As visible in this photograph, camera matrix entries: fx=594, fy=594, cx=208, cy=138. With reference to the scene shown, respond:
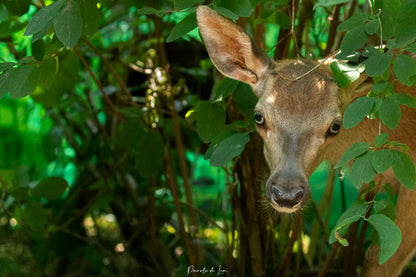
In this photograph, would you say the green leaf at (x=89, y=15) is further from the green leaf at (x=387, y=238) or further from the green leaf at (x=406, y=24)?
the green leaf at (x=387, y=238)

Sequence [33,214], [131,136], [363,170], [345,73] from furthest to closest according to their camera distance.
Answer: [131,136] < [33,214] < [345,73] < [363,170]

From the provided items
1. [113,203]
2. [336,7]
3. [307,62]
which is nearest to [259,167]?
[307,62]

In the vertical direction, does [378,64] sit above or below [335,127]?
above

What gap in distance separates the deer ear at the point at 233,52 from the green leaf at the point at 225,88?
3 cm

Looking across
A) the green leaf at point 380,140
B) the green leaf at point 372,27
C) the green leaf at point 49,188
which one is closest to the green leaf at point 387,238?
the green leaf at point 380,140

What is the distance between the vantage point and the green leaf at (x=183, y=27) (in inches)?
96.0

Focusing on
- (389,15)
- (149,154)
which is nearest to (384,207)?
(389,15)

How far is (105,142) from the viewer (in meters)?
4.65

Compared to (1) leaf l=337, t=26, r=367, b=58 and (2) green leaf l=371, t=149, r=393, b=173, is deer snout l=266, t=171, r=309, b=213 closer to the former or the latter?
(2) green leaf l=371, t=149, r=393, b=173

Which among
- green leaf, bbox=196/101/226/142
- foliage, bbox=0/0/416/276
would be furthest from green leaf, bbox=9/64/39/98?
green leaf, bbox=196/101/226/142

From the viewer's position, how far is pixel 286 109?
2.79 metres

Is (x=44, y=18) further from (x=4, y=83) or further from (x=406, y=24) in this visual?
(x=406, y=24)

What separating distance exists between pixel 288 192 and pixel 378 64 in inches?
28.6

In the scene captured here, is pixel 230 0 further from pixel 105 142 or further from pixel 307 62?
pixel 105 142
